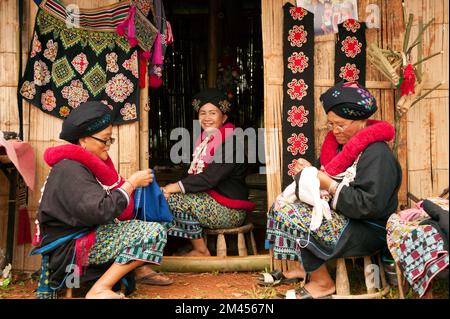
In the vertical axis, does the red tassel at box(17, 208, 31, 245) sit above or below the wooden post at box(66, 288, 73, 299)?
above

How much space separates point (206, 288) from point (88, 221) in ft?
4.04

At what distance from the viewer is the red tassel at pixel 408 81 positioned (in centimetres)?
423

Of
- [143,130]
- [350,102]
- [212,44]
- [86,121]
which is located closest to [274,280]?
[350,102]

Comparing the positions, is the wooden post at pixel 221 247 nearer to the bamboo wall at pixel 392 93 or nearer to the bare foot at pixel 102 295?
the bamboo wall at pixel 392 93

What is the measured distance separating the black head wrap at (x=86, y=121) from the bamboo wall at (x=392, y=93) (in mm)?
1505

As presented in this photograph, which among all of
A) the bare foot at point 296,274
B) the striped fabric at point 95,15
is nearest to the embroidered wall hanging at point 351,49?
the bare foot at point 296,274

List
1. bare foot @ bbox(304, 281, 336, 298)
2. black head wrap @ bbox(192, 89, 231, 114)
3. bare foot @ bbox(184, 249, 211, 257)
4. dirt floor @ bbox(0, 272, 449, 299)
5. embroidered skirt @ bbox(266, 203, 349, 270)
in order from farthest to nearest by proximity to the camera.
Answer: black head wrap @ bbox(192, 89, 231, 114), bare foot @ bbox(184, 249, 211, 257), dirt floor @ bbox(0, 272, 449, 299), bare foot @ bbox(304, 281, 336, 298), embroidered skirt @ bbox(266, 203, 349, 270)

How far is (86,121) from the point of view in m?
3.63

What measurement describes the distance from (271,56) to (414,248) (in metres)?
2.10

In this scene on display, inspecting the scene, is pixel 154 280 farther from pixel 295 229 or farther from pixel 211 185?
pixel 295 229

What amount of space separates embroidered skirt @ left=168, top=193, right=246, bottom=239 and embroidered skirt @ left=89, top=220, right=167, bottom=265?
41.4 inches

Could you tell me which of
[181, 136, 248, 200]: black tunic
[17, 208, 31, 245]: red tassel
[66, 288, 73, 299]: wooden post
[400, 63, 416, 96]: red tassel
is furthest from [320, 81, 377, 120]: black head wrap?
[17, 208, 31, 245]: red tassel

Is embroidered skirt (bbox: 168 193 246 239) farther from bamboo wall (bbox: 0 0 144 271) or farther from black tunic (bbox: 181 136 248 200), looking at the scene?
bamboo wall (bbox: 0 0 144 271)

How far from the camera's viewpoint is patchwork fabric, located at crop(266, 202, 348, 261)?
3.70m
